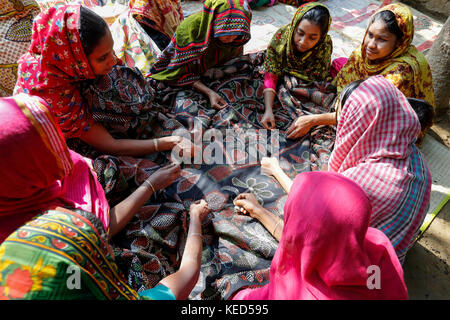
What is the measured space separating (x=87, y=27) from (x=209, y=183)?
117 centimetres

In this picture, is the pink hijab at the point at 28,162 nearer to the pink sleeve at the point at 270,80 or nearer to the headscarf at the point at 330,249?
the headscarf at the point at 330,249

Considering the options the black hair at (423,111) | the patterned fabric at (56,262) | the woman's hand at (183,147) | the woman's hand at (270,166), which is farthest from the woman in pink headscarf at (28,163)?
the black hair at (423,111)

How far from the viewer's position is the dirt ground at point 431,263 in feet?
6.40

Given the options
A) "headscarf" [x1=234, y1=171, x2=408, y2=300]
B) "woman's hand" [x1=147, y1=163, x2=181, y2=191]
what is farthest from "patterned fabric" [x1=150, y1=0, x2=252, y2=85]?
"headscarf" [x1=234, y1=171, x2=408, y2=300]

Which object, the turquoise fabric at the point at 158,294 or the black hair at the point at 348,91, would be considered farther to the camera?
the black hair at the point at 348,91

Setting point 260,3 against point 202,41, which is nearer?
point 202,41

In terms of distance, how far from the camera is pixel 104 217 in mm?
1489

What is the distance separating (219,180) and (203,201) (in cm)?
25

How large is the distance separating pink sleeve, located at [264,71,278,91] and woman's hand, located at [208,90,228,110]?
485 millimetres

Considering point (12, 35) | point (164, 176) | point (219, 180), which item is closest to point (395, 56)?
point (219, 180)

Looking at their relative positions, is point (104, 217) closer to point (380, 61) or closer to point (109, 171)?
point (109, 171)

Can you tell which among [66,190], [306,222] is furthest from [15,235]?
[306,222]

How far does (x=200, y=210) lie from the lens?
180cm

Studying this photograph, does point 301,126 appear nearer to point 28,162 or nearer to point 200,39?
point 200,39
